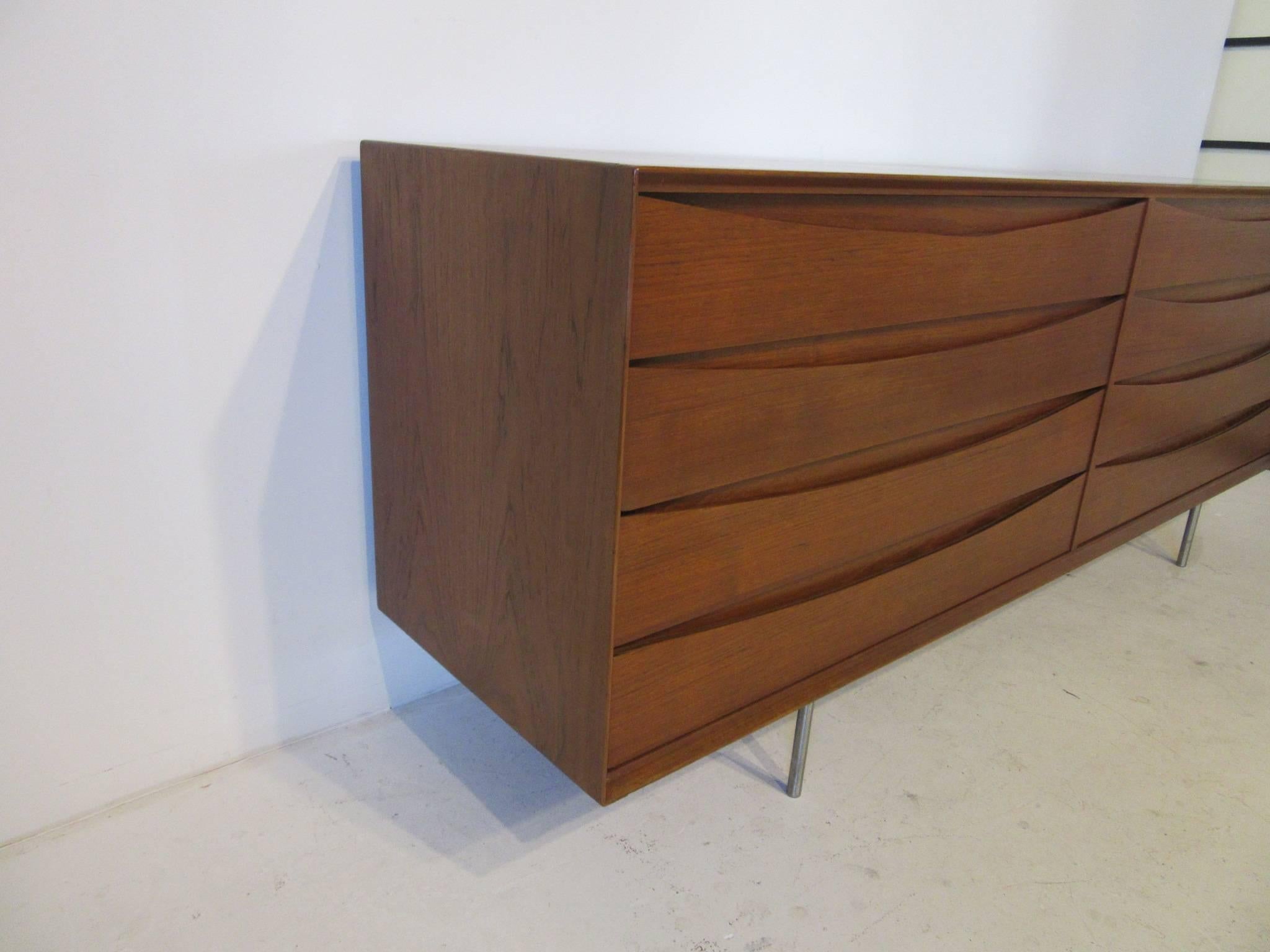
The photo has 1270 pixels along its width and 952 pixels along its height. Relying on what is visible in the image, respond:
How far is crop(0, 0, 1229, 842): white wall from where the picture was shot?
107 centimetres

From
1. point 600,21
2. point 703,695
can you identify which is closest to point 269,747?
point 703,695

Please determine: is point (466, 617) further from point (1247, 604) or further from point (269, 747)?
point (1247, 604)

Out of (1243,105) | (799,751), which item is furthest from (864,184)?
(1243,105)

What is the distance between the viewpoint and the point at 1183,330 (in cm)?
173

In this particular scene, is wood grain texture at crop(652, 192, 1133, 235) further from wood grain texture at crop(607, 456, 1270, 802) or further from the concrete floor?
the concrete floor

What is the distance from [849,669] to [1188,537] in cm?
136

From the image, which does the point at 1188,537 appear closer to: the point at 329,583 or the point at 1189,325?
the point at 1189,325

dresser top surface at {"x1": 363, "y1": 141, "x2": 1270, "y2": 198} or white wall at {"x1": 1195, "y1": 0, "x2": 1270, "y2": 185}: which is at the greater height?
white wall at {"x1": 1195, "y1": 0, "x2": 1270, "y2": 185}

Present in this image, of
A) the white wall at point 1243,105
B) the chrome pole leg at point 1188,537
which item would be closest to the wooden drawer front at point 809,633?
the chrome pole leg at point 1188,537

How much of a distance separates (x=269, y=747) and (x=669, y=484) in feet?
2.67

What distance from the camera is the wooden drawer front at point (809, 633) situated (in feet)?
3.40

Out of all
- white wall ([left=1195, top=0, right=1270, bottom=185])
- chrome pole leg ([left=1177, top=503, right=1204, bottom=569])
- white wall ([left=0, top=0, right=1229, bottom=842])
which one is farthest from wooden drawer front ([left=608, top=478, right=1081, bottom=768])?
white wall ([left=1195, top=0, right=1270, bottom=185])

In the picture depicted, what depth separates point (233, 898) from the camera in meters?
1.13

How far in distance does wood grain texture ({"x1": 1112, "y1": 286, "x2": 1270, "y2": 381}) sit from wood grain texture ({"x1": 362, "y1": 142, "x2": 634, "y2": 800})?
42.2 inches
